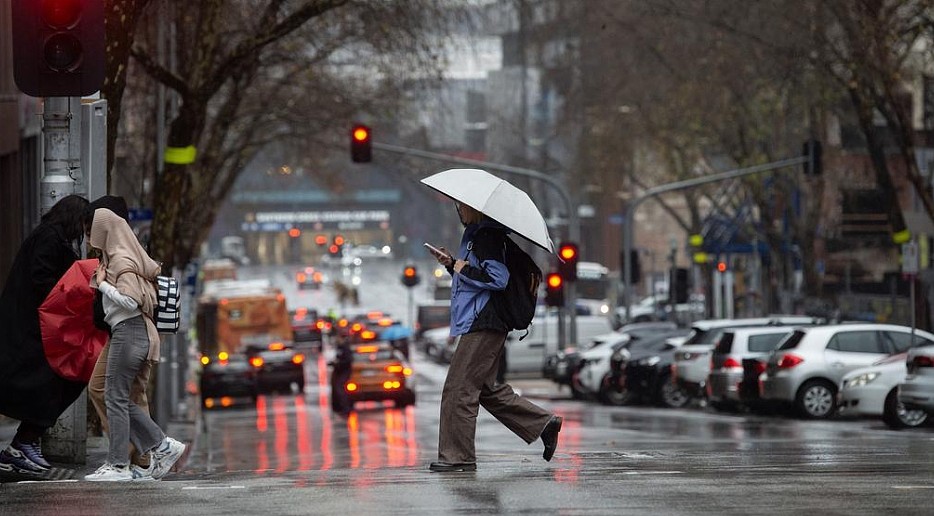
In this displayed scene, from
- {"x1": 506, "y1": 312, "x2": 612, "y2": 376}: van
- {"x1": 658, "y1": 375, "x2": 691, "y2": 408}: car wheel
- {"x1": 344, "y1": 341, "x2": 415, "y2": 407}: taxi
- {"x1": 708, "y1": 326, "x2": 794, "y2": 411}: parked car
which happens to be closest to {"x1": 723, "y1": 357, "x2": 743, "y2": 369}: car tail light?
{"x1": 708, "y1": 326, "x2": 794, "y2": 411}: parked car

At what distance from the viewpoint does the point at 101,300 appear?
10.8 m

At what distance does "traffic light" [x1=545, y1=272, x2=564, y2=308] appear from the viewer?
42.2m

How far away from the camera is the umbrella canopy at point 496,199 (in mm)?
11148

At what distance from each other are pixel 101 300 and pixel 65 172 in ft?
7.20

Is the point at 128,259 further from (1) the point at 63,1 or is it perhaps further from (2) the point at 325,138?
(2) the point at 325,138

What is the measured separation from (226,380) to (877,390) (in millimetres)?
23066

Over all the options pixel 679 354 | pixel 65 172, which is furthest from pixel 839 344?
pixel 65 172

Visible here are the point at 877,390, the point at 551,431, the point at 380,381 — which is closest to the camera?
the point at 551,431

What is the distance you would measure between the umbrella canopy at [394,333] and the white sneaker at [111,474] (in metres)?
58.5

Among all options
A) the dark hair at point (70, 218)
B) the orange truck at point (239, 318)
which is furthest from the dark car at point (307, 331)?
the dark hair at point (70, 218)

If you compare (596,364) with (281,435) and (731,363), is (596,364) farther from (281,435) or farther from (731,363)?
(281,435)

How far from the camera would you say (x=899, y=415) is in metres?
23.6

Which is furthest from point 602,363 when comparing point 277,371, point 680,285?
point 277,371

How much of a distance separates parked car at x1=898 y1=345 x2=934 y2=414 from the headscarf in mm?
12745
